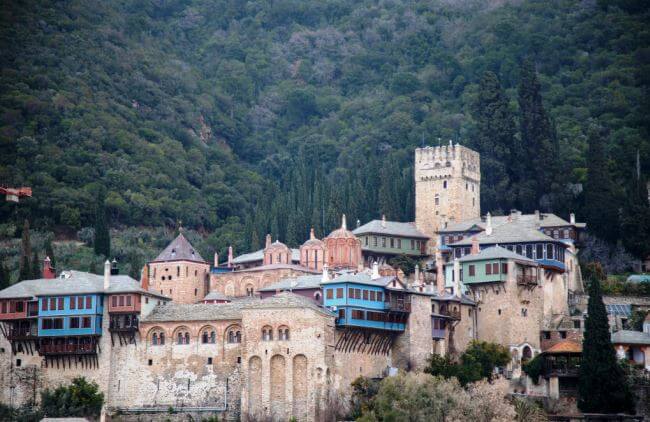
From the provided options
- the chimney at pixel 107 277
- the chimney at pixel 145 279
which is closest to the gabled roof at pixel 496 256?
the chimney at pixel 145 279

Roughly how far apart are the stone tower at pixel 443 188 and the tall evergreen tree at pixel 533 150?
381cm

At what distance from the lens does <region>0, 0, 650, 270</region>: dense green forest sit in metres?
105

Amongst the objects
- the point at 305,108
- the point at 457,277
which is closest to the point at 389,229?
the point at 457,277

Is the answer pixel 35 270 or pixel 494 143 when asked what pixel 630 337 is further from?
pixel 35 270

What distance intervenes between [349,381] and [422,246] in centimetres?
2155

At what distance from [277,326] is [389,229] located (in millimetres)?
22928

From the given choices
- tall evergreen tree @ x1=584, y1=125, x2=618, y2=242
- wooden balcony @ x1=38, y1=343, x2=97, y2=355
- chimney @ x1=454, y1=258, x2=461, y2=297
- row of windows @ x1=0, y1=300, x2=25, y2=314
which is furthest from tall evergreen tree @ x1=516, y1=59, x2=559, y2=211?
row of windows @ x1=0, y1=300, x2=25, y2=314

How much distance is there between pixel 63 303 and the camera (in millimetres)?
81562

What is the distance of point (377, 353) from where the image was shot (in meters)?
80.2

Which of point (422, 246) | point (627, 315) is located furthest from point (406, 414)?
point (422, 246)

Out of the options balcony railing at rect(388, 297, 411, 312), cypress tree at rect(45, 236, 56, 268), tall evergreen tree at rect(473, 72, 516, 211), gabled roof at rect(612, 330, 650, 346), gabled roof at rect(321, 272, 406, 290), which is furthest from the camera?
tall evergreen tree at rect(473, 72, 516, 211)

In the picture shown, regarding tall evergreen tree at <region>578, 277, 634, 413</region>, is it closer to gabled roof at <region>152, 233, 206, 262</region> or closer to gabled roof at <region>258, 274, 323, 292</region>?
gabled roof at <region>258, 274, 323, 292</region>

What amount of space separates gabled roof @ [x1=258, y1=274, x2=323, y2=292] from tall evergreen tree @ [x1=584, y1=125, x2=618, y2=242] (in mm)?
20009

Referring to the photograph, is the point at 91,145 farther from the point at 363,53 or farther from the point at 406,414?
the point at 406,414
